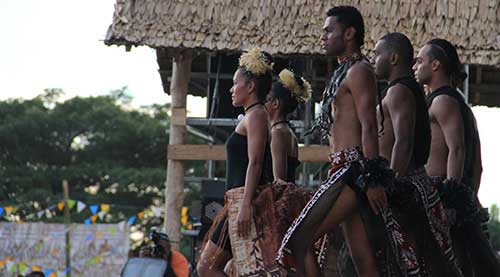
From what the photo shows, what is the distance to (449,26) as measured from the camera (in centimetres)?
1628

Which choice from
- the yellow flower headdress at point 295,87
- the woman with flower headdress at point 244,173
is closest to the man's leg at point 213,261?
the woman with flower headdress at point 244,173

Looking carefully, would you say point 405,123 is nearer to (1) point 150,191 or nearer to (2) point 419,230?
(2) point 419,230

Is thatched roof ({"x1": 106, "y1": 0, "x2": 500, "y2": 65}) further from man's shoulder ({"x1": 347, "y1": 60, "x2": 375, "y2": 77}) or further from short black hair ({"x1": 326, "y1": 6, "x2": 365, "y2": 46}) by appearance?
man's shoulder ({"x1": 347, "y1": 60, "x2": 375, "y2": 77})

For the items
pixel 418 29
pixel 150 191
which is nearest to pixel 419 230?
pixel 418 29

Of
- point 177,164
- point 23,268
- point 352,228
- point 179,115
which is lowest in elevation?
point 23,268

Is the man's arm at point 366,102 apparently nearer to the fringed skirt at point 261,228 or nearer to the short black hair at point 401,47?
the short black hair at point 401,47

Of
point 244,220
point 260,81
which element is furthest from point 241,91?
point 244,220

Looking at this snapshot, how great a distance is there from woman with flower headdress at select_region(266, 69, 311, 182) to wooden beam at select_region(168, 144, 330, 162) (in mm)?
7010

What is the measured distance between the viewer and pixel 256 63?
27.7 feet

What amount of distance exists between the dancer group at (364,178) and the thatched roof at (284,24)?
7.29 metres

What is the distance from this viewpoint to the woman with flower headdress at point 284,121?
869cm

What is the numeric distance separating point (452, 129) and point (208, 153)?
29.7 feet

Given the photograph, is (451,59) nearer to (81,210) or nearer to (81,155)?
(81,210)

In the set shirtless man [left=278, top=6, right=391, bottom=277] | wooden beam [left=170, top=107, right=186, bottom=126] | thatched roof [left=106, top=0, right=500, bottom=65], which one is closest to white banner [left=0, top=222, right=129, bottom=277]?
wooden beam [left=170, top=107, right=186, bottom=126]
